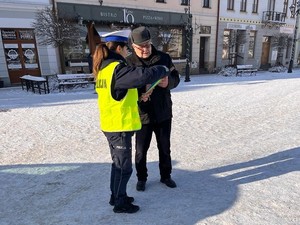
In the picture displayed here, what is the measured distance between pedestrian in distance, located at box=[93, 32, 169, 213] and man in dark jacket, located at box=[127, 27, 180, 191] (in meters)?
0.32

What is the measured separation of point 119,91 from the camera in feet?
7.86

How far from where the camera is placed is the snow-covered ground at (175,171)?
2738 millimetres

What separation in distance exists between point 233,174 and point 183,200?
0.98m

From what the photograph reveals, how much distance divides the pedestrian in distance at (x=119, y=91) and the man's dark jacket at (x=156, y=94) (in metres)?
0.41

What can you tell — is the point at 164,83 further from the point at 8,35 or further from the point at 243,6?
the point at 243,6

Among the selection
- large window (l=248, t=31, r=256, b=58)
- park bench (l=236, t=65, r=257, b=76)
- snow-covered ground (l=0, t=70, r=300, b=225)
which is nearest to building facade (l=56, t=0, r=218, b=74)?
park bench (l=236, t=65, r=257, b=76)

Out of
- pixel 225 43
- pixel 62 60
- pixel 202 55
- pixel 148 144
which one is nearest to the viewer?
pixel 148 144

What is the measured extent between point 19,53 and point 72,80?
11.8 feet

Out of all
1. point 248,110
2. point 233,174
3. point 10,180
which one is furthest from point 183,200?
point 248,110

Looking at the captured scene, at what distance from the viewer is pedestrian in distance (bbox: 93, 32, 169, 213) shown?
7.64ft

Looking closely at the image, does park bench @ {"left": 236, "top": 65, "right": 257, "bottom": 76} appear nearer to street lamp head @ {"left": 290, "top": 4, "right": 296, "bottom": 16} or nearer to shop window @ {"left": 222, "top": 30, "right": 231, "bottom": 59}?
shop window @ {"left": 222, "top": 30, "right": 231, "bottom": 59}

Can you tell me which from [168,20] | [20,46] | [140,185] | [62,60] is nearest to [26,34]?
[20,46]

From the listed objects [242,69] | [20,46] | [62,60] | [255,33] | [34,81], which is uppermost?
[255,33]

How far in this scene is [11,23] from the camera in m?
12.2
